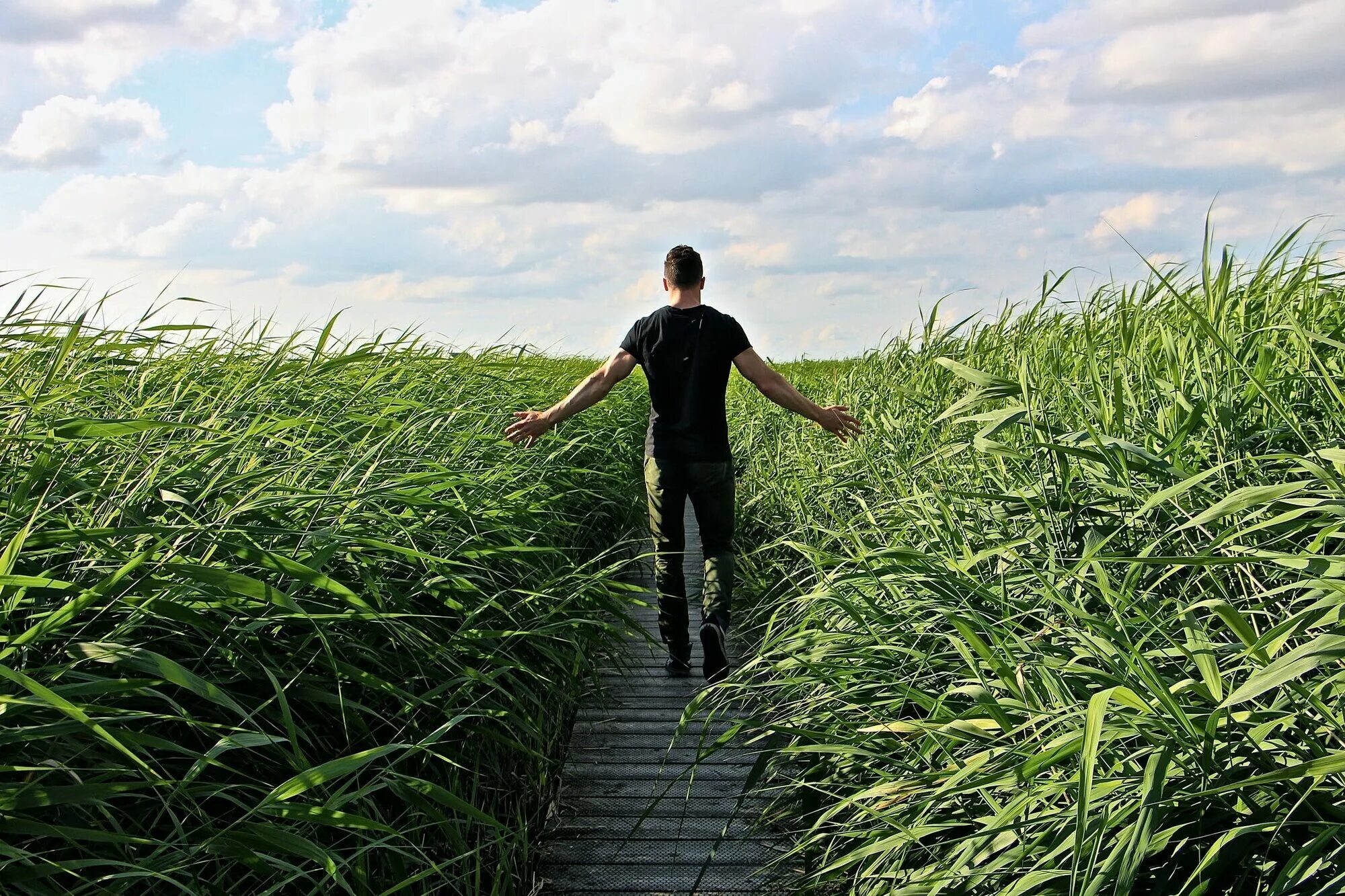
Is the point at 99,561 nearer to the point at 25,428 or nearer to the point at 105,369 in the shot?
the point at 25,428

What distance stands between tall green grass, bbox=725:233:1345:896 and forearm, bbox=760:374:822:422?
38 centimetres

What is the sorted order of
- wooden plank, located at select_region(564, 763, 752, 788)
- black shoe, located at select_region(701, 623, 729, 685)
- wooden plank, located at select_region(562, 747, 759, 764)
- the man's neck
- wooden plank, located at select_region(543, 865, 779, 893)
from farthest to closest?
the man's neck < black shoe, located at select_region(701, 623, 729, 685) < wooden plank, located at select_region(562, 747, 759, 764) < wooden plank, located at select_region(564, 763, 752, 788) < wooden plank, located at select_region(543, 865, 779, 893)

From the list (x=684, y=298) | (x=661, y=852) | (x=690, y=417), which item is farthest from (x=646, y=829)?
(x=684, y=298)

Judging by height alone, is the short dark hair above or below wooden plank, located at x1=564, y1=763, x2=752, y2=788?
above

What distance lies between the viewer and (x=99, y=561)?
230 centimetres

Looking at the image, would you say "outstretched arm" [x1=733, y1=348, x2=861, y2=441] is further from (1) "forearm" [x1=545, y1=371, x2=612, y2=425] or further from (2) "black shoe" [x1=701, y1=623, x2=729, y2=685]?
(2) "black shoe" [x1=701, y1=623, x2=729, y2=685]

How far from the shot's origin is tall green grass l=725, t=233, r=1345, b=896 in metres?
1.84

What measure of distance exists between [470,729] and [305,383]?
2.12 meters

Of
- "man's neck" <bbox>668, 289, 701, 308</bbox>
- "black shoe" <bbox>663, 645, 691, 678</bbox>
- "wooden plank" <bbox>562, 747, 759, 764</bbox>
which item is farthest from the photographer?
"black shoe" <bbox>663, 645, 691, 678</bbox>

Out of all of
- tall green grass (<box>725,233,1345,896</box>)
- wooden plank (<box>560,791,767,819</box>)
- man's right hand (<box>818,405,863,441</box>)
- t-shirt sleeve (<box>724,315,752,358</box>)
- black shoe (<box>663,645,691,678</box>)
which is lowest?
wooden plank (<box>560,791,767,819</box>)

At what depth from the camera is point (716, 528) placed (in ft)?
16.0

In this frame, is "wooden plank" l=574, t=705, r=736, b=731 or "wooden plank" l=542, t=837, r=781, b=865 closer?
"wooden plank" l=542, t=837, r=781, b=865

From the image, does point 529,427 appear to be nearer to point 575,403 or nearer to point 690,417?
point 575,403

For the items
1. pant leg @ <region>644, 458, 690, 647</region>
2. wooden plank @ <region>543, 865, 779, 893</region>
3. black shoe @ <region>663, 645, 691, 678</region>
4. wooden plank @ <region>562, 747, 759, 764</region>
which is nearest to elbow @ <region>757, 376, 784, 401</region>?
pant leg @ <region>644, 458, 690, 647</region>
